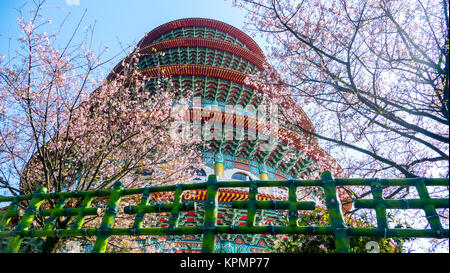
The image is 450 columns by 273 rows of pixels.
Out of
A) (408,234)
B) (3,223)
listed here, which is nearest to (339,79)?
(408,234)

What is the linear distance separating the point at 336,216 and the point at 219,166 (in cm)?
1325

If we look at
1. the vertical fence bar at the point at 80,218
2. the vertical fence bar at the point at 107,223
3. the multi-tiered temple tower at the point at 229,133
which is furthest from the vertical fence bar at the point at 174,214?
the multi-tiered temple tower at the point at 229,133

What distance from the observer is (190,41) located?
22.0 metres

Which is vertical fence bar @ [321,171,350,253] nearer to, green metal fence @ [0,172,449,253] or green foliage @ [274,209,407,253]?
green metal fence @ [0,172,449,253]

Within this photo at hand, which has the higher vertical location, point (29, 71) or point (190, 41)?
point (190, 41)

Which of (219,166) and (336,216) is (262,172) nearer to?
(219,166)

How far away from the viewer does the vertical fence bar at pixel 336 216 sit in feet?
7.24

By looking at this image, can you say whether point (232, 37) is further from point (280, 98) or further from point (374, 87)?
point (374, 87)

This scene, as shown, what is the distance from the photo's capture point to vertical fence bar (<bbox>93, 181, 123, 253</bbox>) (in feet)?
8.68

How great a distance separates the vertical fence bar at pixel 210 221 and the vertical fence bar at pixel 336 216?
110 centimetres

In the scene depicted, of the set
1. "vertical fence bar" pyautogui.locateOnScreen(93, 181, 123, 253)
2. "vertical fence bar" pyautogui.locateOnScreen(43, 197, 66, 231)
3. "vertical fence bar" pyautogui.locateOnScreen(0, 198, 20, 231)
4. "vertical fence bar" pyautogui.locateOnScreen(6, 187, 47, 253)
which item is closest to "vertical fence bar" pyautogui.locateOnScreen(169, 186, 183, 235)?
"vertical fence bar" pyautogui.locateOnScreen(93, 181, 123, 253)

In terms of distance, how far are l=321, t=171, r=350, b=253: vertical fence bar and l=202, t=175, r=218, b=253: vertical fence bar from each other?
3.62 ft

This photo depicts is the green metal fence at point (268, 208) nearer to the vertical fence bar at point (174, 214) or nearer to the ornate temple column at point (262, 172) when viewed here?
the vertical fence bar at point (174, 214)
